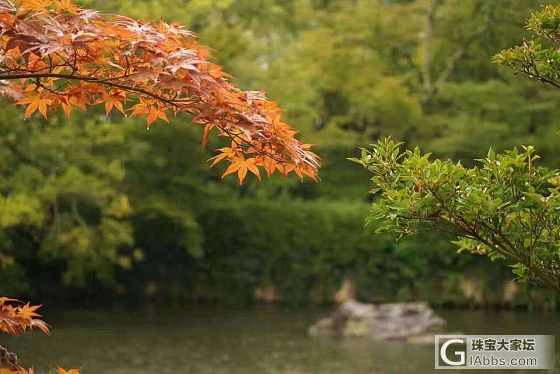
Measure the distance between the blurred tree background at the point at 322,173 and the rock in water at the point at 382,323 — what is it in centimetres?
275

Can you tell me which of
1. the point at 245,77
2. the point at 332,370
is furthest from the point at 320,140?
the point at 332,370

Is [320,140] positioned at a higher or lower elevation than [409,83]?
lower

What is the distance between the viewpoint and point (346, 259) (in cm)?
1503

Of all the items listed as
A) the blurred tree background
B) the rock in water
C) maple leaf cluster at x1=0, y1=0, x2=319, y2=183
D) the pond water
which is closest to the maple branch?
maple leaf cluster at x1=0, y1=0, x2=319, y2=183

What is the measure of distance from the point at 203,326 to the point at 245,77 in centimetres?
380

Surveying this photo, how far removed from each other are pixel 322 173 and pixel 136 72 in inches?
519

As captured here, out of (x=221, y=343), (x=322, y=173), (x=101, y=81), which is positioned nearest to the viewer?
(x=101, y=81)

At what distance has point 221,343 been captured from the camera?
1105 centimetres

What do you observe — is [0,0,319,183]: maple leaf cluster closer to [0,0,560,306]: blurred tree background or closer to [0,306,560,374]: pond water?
[0,306,560,374]: pond water

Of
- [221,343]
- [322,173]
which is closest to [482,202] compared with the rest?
[221,343]

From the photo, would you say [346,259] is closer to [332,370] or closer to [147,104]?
[332,370]

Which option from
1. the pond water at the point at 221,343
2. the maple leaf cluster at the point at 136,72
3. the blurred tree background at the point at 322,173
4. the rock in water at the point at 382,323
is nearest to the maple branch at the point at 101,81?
the maple leaf cluster at the point at 136,72

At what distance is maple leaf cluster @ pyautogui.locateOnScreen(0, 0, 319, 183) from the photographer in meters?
2.79

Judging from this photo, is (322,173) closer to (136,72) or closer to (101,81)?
(101,81)
